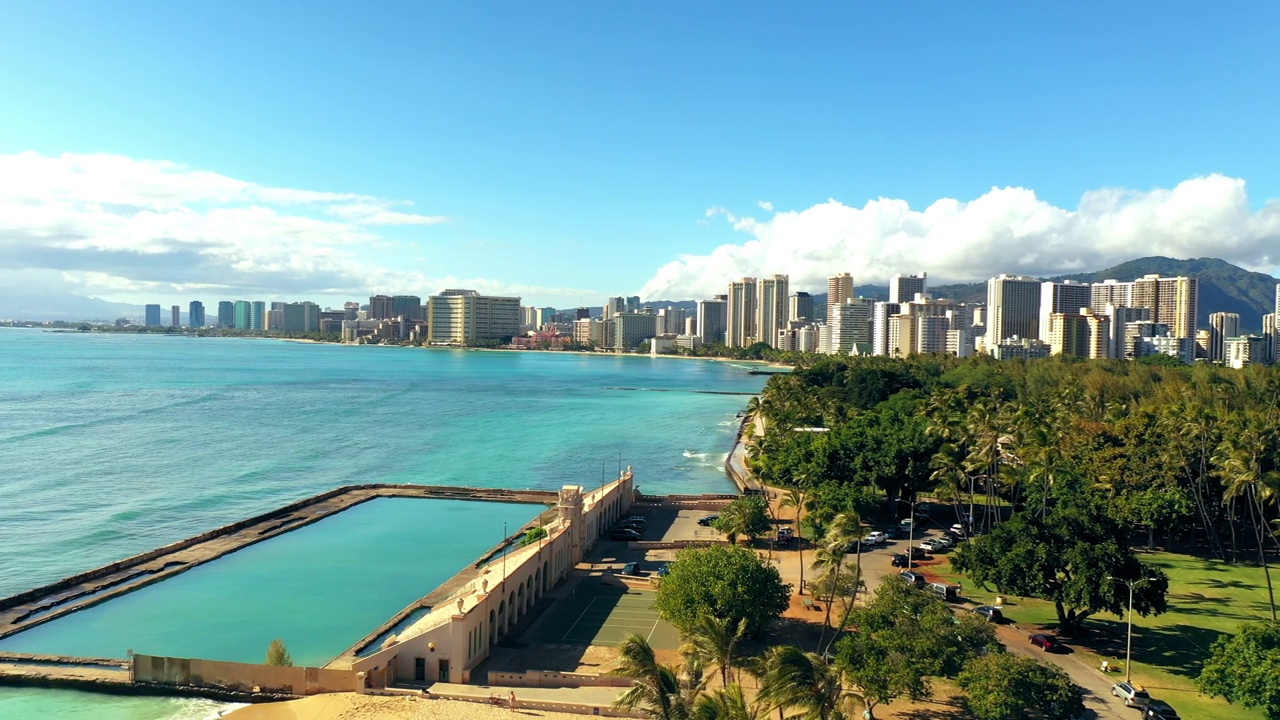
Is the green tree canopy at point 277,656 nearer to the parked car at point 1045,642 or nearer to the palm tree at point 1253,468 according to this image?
the parked car at point 1045,642

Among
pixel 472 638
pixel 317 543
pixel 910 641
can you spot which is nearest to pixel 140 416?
pixel 317 543

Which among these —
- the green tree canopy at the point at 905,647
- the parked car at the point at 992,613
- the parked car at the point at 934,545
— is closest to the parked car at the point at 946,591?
the parked car at the point at 992,613

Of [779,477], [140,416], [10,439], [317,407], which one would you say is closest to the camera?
[779,477]

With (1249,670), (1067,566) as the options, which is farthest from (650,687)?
(1067,566)

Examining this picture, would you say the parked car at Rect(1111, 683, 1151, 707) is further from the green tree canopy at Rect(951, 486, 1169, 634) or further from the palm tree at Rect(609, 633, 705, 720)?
the palm tree at Rect(609, 633, 705, 720)

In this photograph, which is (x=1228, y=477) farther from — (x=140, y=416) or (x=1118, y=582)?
(x=140, y=416)

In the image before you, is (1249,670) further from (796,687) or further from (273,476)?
(273,476)
